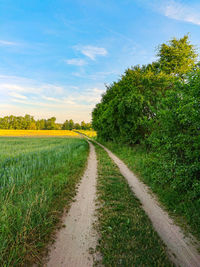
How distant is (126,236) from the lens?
3.11 meters

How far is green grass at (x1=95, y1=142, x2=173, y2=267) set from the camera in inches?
102

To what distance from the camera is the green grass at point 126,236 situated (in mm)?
2586

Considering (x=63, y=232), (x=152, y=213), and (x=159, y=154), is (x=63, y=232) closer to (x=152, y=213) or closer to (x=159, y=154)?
(x=152, y=213)

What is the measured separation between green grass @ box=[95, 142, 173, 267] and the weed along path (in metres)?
0.27

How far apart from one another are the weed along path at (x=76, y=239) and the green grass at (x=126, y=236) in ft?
0.87

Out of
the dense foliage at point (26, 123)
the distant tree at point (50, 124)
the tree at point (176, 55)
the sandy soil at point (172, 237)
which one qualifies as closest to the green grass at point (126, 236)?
the sandy soil at point (172, 237)

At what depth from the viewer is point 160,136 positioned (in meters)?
6.09

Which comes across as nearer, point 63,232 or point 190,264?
point 190,264

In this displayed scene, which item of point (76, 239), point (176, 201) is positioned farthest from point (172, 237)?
point (76, 239)

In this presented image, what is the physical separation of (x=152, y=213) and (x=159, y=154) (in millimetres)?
2683

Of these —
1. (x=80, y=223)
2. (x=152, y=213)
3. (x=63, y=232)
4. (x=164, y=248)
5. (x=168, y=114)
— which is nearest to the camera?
(x=164, y=248)

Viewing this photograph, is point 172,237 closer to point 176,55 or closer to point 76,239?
point 76,239

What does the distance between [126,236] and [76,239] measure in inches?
51.2

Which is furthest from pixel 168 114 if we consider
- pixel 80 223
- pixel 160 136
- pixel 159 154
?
pixel 80 223
